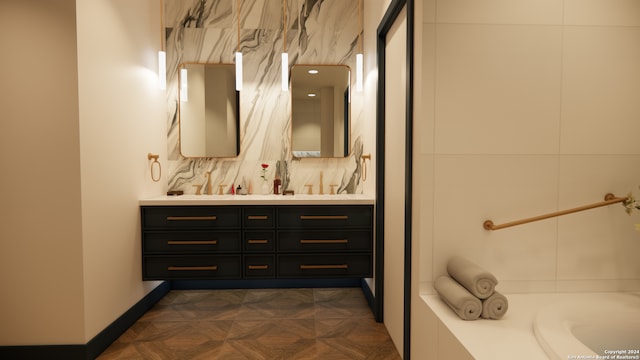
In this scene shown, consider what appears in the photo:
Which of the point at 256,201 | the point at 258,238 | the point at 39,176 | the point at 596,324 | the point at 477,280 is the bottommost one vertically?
the point at 596,324

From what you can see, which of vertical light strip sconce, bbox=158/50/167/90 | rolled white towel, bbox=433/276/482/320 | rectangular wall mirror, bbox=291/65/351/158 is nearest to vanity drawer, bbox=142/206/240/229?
rectangular wall mirror, bbox=291/65/351/158

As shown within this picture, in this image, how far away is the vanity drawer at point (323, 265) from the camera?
10.3 feet

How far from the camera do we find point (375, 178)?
302cm

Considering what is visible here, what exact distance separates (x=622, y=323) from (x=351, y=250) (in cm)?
182

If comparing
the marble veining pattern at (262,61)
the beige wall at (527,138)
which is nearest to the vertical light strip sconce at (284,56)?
the marble veining pattern at (262,61)

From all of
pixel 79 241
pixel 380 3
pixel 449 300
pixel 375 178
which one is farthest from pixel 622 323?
pixel 79 241

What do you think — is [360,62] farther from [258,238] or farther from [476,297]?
[476,297]

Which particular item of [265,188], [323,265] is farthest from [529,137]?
[265,188]

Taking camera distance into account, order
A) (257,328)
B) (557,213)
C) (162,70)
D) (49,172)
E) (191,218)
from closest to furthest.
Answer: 1. (557,213)
2. (49,172)
3. (257,328)
4. (191,218)
5. (162,70)

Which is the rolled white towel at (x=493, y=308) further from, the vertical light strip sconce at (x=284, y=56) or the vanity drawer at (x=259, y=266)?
the vertical light strip sconce at (x=284, y=56)

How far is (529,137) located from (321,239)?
175 centimetres

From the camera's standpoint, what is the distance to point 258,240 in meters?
3.11

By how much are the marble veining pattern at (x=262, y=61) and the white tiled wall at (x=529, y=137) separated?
182cm

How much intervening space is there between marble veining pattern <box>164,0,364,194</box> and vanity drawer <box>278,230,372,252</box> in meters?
0.70
